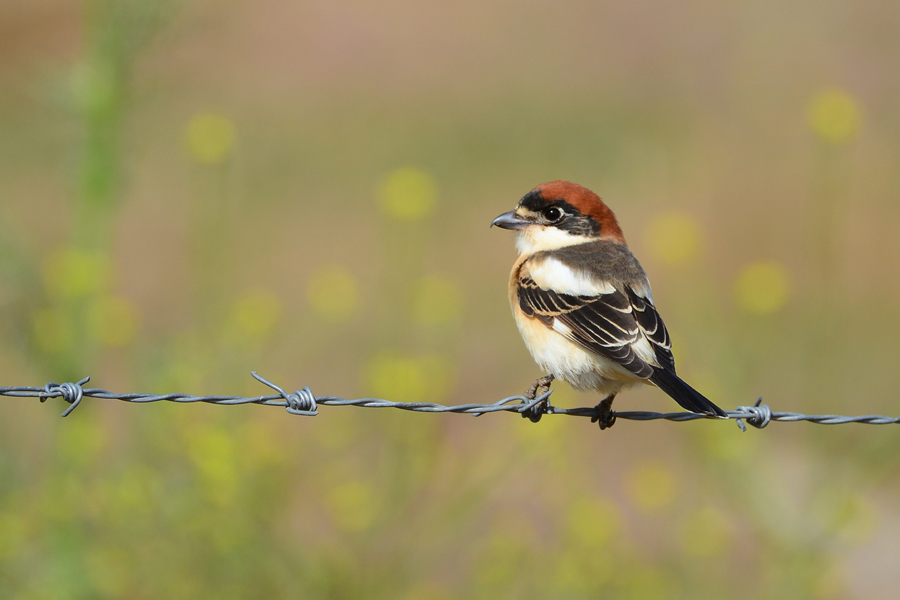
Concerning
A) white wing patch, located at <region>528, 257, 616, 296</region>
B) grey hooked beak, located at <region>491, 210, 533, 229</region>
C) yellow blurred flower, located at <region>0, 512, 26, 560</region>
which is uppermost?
grey hooked beak, located at <region>491, 210, 533, 229</region>

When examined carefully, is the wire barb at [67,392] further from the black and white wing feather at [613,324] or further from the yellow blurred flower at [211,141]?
the yellow blurred flower at [211,141]

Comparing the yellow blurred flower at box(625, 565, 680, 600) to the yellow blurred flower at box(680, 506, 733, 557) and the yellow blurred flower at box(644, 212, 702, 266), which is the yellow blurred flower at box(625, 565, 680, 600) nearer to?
the yellow blurred flower at box(680, 506, 733, 557)

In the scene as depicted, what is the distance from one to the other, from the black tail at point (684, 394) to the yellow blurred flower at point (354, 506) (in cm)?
152

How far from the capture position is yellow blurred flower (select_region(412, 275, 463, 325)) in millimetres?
5172

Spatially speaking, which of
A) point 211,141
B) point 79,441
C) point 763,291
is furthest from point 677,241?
point 79,441

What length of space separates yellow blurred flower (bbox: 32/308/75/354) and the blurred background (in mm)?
26

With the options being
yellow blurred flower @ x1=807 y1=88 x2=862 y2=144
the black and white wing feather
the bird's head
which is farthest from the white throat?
yellow blurred flower @ x1=807 y1=88 x2=862 y2=144

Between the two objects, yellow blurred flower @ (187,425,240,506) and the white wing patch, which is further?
yellow blurred flower @ (187,425,240,506)

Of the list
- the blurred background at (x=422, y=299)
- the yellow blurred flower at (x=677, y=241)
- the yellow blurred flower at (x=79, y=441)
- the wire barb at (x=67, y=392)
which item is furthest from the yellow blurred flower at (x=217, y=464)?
the yellow blurred flower at (x=677, y=241)

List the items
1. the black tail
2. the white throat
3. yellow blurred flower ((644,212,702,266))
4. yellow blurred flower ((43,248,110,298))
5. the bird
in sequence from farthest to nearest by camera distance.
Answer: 1. yellow blurred flower ((644,212,702,266))
2. the white throat
3. yellow blurred flower ((43,248,110,298))
4. the bird
5. the black tail

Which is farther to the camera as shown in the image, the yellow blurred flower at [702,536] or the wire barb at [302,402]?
the yellow blurred flower at [702,536]

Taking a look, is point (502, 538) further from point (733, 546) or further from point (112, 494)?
point (733, 546)

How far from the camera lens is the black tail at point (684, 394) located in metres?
3.42

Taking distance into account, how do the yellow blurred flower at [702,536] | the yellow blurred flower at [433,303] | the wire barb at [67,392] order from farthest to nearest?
1. the yellow blurred flower at [433,303]
2. the yellow blurred flower at [702,536]
3. the wire barb at [67,392]
